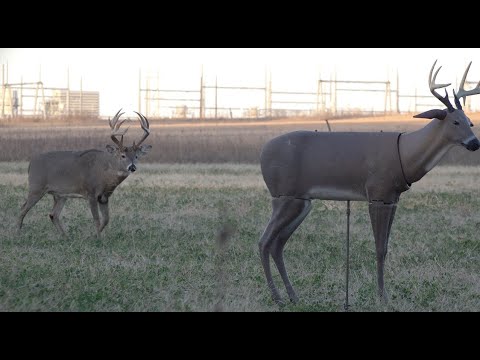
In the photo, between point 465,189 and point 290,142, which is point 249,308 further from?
point 465,189

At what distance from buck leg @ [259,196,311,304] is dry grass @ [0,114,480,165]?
77.7 ft

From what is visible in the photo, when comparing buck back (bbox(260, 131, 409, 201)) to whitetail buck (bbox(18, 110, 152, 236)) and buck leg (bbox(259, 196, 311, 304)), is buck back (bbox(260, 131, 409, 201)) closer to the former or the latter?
buck leg (bbox(259, 196, 311, 304))

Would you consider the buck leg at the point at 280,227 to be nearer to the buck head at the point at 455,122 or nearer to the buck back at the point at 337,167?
the buck back at the point at 337,167

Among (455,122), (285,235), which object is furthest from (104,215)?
(455,122)

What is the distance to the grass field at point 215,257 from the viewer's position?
9.13 metres

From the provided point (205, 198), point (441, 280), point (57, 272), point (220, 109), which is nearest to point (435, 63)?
point (441, 280)

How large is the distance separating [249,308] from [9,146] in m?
27.3

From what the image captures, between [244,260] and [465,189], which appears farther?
[465,189]

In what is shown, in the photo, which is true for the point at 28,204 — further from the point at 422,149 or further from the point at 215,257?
the point at 422,149

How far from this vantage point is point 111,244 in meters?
12.9

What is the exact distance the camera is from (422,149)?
9.35 meters

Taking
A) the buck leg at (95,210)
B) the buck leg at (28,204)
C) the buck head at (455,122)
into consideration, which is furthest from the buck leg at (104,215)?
the buck head at (455,122)

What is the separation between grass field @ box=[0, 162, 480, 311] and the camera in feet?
30.0

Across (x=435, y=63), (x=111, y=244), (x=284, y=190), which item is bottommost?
(x=111, y=244)
